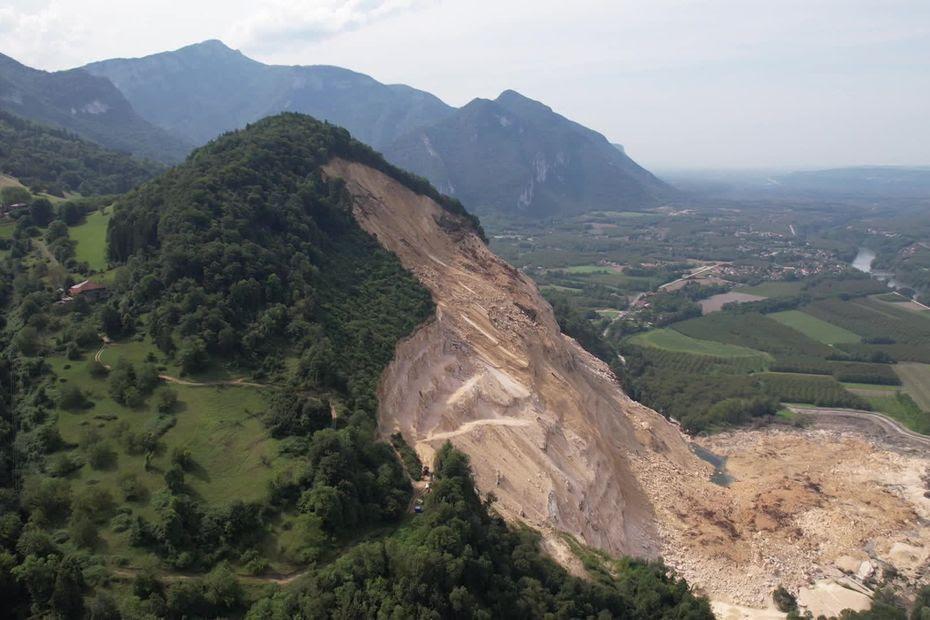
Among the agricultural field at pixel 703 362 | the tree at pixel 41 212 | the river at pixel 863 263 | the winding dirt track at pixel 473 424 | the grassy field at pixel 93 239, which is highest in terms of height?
the tree at pixel 41 212

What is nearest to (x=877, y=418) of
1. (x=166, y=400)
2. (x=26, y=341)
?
(x=166, y=400)

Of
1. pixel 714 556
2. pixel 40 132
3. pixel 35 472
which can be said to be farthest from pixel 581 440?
pixel 40 132

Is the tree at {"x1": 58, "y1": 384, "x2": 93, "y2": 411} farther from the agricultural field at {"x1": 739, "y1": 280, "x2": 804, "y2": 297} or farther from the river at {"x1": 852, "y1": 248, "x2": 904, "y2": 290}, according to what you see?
the river at {"x1": 852, "y1": 248, "x2": 904, "y2": 290}

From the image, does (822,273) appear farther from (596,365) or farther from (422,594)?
(422,594)

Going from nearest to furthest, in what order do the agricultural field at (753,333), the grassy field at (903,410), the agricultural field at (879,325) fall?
1. the grassy field at (903,410)
2. the agricultural field at (879,325)
3. the agricultural field at (753,333)

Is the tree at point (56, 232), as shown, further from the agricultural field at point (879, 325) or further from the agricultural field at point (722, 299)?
the agricultural field at point (722, 299)

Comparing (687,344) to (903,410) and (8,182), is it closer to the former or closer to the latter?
(903,410)

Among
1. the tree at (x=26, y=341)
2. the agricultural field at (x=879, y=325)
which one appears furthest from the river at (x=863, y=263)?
the tree at (x=26, y=341)
